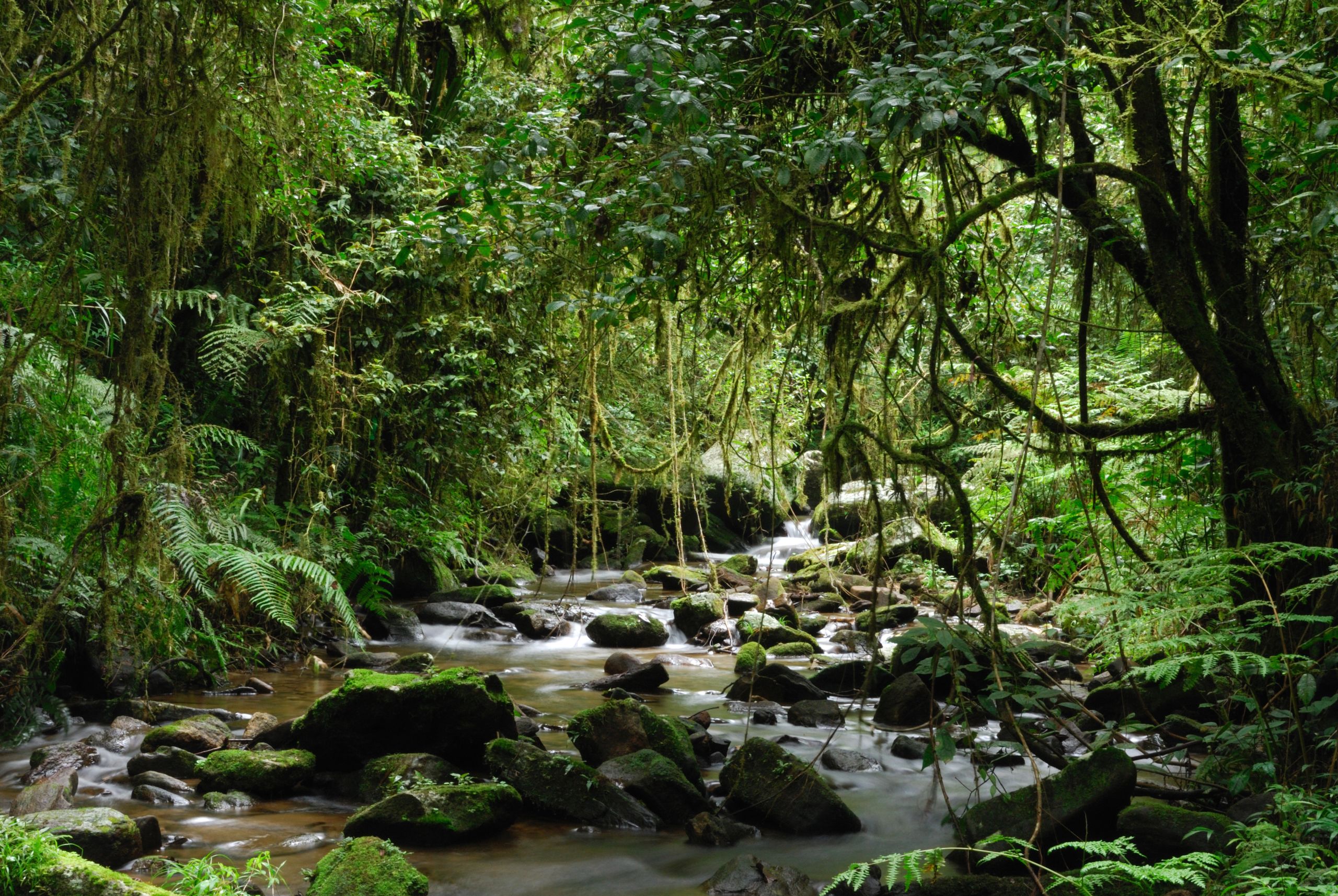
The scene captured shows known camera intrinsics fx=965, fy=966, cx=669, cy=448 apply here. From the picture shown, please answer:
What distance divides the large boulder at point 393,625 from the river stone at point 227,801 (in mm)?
3728

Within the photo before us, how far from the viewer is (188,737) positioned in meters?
5.10

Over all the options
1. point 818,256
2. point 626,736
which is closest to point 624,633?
point 626,736

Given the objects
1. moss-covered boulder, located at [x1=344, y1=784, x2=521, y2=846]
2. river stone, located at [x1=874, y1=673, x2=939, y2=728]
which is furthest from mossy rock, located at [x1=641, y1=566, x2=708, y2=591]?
moss-covered boulder, located at [x1=344, y1=784, x2=521, y2=846]

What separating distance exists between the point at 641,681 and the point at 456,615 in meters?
2.62

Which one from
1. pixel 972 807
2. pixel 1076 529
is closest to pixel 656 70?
pixel 972 807

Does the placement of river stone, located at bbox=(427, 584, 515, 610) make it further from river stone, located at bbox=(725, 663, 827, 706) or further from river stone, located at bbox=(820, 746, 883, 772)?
river stone, located at bbox=(820, 746, 883, 772)

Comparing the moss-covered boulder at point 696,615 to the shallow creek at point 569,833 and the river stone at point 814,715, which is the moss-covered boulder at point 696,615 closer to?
the shallow creek at point 569,833

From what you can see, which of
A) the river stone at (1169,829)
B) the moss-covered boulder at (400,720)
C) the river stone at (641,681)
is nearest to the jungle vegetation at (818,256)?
the river stone at (1169,829)

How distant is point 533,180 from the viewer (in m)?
4.57

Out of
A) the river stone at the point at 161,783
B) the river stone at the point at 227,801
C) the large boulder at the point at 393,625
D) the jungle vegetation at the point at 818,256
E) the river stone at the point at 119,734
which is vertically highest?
the jungle vegetation at the point at 818,256

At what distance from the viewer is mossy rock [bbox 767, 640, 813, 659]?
826 centimetres

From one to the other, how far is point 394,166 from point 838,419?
16.6 ft

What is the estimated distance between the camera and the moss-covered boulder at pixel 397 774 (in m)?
4.59

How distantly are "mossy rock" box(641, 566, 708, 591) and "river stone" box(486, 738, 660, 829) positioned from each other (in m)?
5.35
